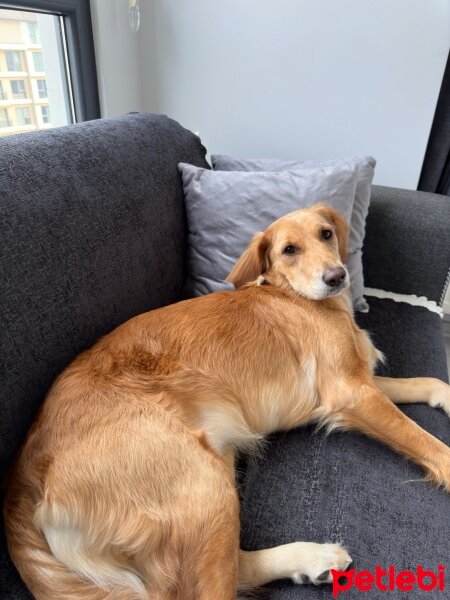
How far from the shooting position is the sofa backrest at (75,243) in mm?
1009

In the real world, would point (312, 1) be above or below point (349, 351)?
above

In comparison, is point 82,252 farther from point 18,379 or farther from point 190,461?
point 190,461

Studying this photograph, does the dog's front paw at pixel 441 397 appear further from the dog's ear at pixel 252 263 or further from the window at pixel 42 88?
the window at pixel 42 88

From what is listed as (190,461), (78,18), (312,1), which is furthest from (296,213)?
(78,18)

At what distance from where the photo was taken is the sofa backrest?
1009 mm

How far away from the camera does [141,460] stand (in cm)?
94

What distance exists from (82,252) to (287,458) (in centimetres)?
75

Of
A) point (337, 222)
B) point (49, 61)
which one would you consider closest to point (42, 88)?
point (49, 61)

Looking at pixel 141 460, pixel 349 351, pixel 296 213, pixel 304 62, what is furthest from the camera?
pixel 304 62

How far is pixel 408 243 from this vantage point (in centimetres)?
183

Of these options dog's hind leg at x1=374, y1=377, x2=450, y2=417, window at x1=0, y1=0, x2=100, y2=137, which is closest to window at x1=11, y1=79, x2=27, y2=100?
window at x1=0, y1=0, x2=100, y2=137

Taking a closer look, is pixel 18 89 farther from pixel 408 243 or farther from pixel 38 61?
pixel 408 243

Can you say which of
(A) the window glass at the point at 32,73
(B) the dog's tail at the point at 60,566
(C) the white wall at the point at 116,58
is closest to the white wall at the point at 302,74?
(C) the white wall at the point at 116,58

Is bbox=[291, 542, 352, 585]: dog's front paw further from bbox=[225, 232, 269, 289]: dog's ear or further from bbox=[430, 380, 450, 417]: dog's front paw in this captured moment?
bbox=[225, 232, 269, 289]: dog's ear
